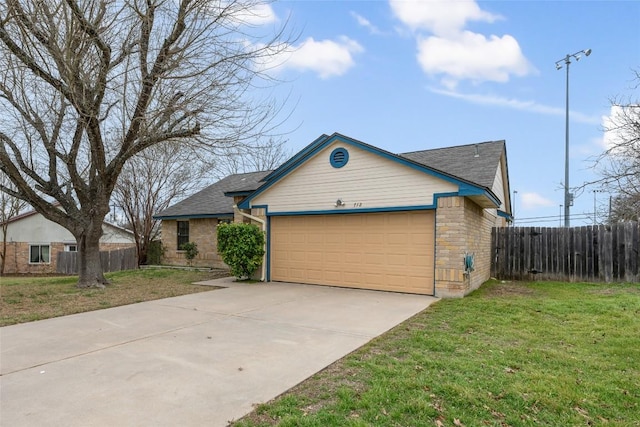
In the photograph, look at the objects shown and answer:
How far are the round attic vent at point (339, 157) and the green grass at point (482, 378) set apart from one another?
17.0 feet

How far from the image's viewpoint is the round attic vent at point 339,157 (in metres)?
10.6

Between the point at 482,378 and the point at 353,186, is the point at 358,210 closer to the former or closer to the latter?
the point at 353,186

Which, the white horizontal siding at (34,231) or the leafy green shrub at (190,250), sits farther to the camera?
the white horizontal siding at (34,231)

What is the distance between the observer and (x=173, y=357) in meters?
4.64

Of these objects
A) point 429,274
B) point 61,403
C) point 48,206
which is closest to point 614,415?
point 61,403

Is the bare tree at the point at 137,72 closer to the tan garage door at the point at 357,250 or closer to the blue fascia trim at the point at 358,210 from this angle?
the blue fascia trim at the point at 358,210

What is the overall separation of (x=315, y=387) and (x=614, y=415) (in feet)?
8.38

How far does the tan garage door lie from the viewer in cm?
955

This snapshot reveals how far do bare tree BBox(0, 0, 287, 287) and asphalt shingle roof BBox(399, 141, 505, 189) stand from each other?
507 cm

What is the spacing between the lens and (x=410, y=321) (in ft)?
21.5

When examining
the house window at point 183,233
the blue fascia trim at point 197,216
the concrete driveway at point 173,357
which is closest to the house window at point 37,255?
the blue fascia trim at point 197,216

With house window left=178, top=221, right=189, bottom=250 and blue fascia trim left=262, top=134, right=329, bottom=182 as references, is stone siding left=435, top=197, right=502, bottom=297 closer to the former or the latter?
blue fascia trim left=262, top=134, right=329, bottom=182

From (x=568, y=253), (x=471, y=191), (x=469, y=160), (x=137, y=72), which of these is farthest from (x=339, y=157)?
(x=568, y=253)

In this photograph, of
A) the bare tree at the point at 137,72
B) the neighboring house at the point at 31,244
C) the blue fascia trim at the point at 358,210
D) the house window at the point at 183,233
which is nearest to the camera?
the bare tree at the point at 137,72
